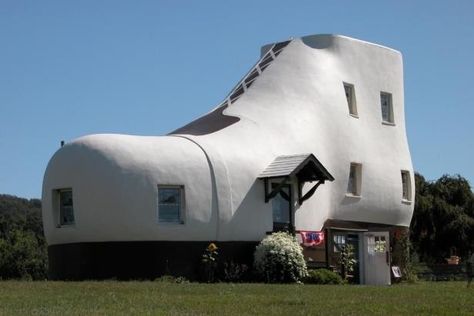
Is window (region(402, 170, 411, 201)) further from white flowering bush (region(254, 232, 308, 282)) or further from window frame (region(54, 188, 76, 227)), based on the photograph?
window frame (region(54, 188, 76, 227))

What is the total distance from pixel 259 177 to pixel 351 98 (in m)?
8.01

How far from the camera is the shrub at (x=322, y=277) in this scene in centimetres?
2742

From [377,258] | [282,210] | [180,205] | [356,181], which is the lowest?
[377,258]

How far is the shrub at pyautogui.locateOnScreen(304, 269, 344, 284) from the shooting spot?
90.0 ft

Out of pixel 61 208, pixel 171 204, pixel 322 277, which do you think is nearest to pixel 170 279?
pixel 171 204

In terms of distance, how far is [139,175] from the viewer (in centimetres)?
2570

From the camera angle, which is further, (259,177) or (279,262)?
(259,177)

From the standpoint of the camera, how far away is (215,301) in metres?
16.8

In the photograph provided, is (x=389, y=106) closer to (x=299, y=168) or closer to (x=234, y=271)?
(x=299, y=168)

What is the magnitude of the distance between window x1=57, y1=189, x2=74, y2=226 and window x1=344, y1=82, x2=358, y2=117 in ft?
41.1

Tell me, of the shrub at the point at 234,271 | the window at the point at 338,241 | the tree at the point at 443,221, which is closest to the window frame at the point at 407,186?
the window at the point at 338,241

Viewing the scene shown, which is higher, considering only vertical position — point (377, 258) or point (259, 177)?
point (259, 177)

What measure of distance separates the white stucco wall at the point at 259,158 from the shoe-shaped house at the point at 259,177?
4 cm

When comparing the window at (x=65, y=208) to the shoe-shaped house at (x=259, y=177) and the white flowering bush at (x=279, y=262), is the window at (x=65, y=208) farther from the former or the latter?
the white flowering bush at (x=279, y=262)
